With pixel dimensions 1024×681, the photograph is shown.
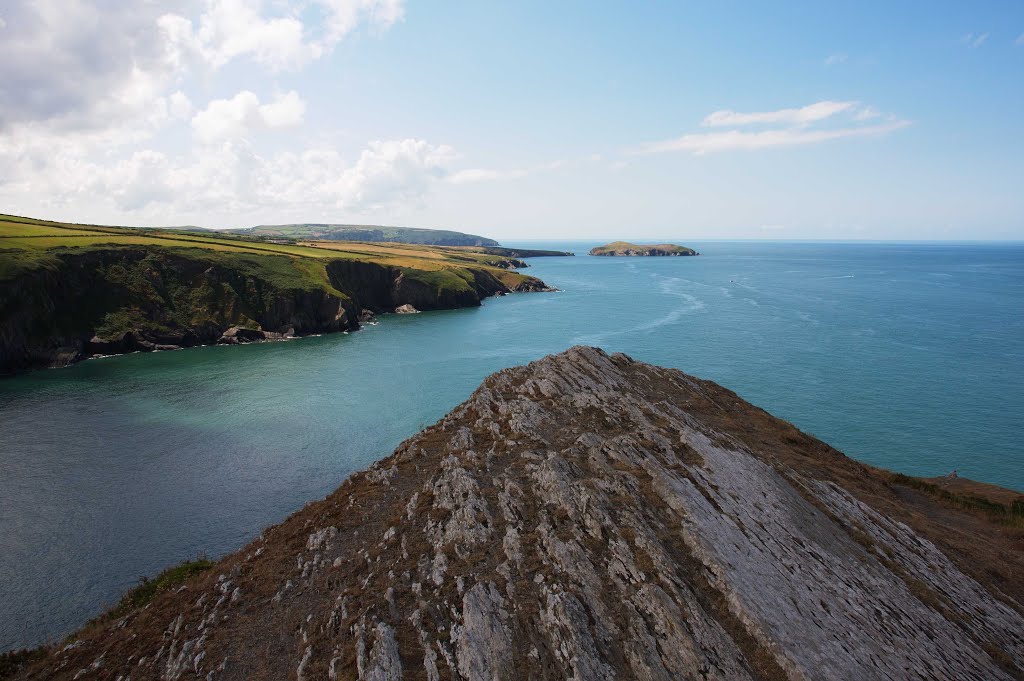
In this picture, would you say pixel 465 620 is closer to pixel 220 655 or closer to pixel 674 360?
pixel 220 655

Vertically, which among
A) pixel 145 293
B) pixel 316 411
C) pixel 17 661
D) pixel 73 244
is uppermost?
pixel 73 244

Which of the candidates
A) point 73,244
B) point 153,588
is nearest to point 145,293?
point 73,244

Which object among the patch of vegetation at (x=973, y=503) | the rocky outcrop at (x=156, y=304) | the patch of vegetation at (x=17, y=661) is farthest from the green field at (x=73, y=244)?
the patch of vegetation at (x=973, y=503)

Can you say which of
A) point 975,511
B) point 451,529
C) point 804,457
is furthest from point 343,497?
point 975,511

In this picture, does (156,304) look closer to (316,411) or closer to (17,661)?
(316,411)

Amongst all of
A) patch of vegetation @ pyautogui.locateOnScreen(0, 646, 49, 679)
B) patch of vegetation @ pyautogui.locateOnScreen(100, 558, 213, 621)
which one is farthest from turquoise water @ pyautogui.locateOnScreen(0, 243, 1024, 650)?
patch of vegetation @ pyautogui.locateOnScreen(0, 646, 49, 679)

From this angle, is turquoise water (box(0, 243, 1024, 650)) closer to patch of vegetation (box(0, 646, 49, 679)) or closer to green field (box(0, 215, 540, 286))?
patch of vegetation (box(0, 646, 49, 679))
